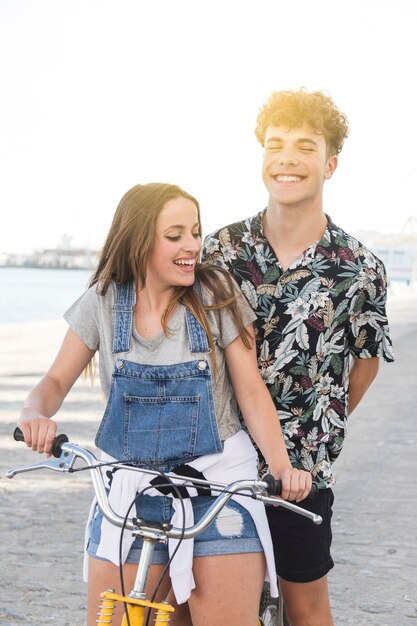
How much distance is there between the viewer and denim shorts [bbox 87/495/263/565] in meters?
3.01

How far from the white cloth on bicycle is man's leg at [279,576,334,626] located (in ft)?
1.86

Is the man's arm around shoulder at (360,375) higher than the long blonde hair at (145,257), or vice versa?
the long blonde hair at (145,257)

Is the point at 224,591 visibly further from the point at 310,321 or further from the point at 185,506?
the point at 310,321

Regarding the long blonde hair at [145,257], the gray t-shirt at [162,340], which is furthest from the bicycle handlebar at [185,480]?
the long blonde hair at [145,257]

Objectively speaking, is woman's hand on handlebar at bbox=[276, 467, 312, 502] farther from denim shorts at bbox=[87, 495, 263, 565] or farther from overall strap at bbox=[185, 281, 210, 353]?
overall strap at bbox=[185, 281, 210, 353]

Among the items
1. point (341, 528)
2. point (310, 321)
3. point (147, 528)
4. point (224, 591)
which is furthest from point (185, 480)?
point (341, 528)

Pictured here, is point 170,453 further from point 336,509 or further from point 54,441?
point 336,509

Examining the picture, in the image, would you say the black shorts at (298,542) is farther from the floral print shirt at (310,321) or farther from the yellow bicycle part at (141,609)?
the yellow bicycle part at (141,609)

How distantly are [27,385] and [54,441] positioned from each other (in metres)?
12.5

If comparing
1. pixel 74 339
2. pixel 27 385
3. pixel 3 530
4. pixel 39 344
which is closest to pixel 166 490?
pixel 74 339

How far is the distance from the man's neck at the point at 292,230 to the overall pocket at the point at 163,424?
0.83 metres

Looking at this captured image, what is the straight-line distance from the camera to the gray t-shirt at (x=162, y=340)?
3.12 meters

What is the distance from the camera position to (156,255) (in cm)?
319

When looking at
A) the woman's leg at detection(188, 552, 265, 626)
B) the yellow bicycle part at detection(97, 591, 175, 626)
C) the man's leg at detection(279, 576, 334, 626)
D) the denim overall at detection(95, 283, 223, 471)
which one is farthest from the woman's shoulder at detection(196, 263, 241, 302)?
the man's leg at detection(279, 576, 334, 626)
